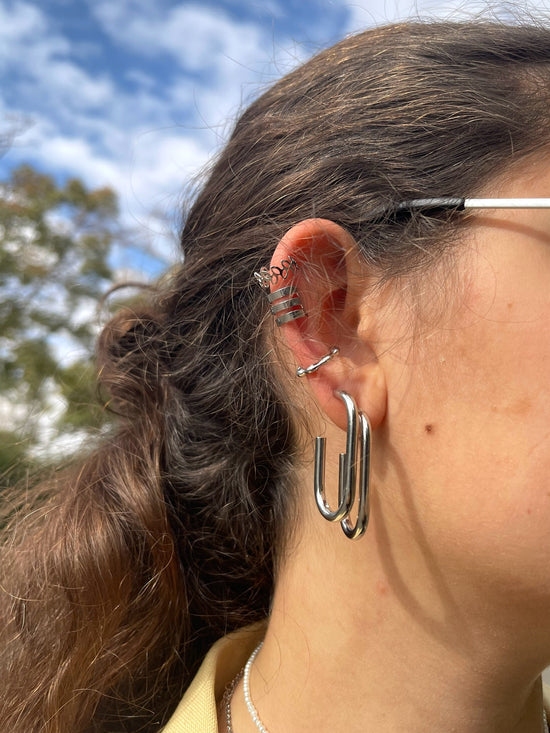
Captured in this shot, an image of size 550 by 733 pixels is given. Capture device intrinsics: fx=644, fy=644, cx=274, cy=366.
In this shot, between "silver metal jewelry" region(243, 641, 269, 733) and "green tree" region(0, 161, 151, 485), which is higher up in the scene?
"green tree" region(0, 161, 151, 485)

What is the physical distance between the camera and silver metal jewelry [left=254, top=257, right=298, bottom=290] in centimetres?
119

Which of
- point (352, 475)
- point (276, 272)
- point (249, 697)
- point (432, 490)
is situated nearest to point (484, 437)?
point (432, 490)

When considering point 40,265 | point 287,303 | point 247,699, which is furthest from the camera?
point 40,265

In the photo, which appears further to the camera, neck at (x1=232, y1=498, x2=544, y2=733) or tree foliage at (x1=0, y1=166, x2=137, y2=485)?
tree foliage at (x1=0, y1=166, x2=137, y2=485)

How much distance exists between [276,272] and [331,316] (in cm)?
14

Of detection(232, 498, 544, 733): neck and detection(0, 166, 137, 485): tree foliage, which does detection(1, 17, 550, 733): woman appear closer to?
detection(232, 498, 544, 733): neck

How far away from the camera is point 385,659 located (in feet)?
4.01

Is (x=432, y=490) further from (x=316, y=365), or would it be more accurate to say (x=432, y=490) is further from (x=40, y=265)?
(x=40, y=265)

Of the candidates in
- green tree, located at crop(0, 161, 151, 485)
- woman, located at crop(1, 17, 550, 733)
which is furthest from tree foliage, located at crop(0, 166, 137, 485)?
woman, located at crop(1, 17, 550, 733)

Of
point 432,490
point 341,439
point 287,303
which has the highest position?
point 287,303

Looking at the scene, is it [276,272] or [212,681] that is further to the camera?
[212,681]

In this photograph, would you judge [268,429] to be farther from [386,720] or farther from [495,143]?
[495,143]

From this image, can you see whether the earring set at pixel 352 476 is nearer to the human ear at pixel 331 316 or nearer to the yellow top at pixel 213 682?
the human ear at pixel 331 316

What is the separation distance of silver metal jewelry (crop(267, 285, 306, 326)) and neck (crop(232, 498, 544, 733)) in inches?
16.9
